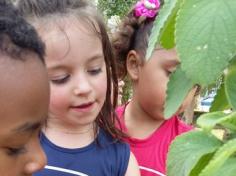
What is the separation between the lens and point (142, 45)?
1.91 metres

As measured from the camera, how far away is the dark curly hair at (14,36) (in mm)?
931

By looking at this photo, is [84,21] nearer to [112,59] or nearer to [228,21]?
[112,59]

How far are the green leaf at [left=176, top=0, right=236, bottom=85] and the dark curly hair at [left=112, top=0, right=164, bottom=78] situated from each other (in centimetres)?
131

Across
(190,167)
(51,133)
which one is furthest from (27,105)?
(51,133)

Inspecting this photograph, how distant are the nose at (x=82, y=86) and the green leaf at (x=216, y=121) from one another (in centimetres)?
83

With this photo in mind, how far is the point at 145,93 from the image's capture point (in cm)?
177

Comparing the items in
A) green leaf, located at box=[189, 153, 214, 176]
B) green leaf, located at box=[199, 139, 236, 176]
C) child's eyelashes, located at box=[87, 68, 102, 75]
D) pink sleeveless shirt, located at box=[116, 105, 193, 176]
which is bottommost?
pink sleeveless shirt, located at box=[116, 105, 193, 176]

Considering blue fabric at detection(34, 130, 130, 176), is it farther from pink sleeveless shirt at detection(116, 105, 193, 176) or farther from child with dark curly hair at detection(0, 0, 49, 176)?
child with dark curly hair at detection(0, 0, 49, 176)

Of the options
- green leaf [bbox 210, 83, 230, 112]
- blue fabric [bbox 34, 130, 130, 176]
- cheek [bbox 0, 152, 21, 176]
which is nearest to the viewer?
green leaf [bbox 210, 83, 230, 112]

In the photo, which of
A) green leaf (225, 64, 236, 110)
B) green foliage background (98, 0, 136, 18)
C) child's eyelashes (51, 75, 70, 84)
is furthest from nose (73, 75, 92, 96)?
green foliage background (98, 0, 136, 18)

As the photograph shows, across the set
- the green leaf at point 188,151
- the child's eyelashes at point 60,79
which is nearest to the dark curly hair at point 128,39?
the child's eyelashes at point 60,79

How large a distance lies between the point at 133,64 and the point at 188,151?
4.03 ft

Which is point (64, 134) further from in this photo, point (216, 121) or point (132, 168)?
point (216, 121)

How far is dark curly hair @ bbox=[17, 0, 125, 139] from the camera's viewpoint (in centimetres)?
158
